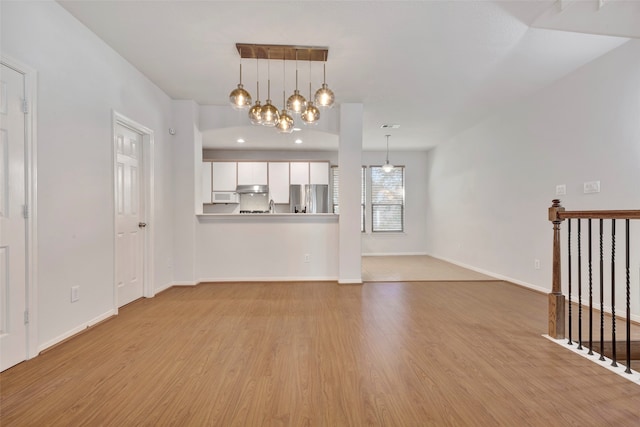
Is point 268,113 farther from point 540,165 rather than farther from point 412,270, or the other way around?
point 412,270

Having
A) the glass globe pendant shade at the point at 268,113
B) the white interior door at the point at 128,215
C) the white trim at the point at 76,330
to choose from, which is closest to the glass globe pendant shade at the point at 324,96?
the glass globe pendant shade at the point at 268,113

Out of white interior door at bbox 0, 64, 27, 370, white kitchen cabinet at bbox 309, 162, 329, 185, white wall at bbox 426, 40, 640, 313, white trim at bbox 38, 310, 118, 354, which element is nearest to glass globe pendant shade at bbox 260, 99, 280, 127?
white interior door at bbox 0, 64, 27, 370

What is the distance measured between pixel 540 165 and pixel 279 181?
4.91m

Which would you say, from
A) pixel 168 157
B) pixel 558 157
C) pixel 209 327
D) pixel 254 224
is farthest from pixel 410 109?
pixel 209 327

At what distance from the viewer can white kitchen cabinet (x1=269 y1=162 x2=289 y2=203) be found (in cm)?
704

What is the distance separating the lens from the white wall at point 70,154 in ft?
7.36

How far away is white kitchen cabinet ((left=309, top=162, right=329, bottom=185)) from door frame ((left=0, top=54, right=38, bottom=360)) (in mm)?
5247

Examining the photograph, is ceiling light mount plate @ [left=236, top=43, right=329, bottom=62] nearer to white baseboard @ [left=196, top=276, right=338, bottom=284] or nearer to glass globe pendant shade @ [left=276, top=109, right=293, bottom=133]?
glass globe pendant shade @ [left=276, top=109, right=293, bottom=133]

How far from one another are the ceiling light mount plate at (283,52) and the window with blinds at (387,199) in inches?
194

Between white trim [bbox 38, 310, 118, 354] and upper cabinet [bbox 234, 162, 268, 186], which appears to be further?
upper cabinet [bbox 234, 162, 268, 186]

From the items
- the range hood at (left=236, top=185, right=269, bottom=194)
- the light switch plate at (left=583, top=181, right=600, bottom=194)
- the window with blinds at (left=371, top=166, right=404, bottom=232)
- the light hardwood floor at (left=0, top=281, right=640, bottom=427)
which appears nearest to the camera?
the light hardwood floor at (left=0, top=281, right=640, bottom=427)

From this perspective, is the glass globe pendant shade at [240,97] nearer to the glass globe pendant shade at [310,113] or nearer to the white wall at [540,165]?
the glass globe pendant shade at [310,113]

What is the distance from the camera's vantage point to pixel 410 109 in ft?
15.7

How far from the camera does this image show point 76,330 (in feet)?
8.46
